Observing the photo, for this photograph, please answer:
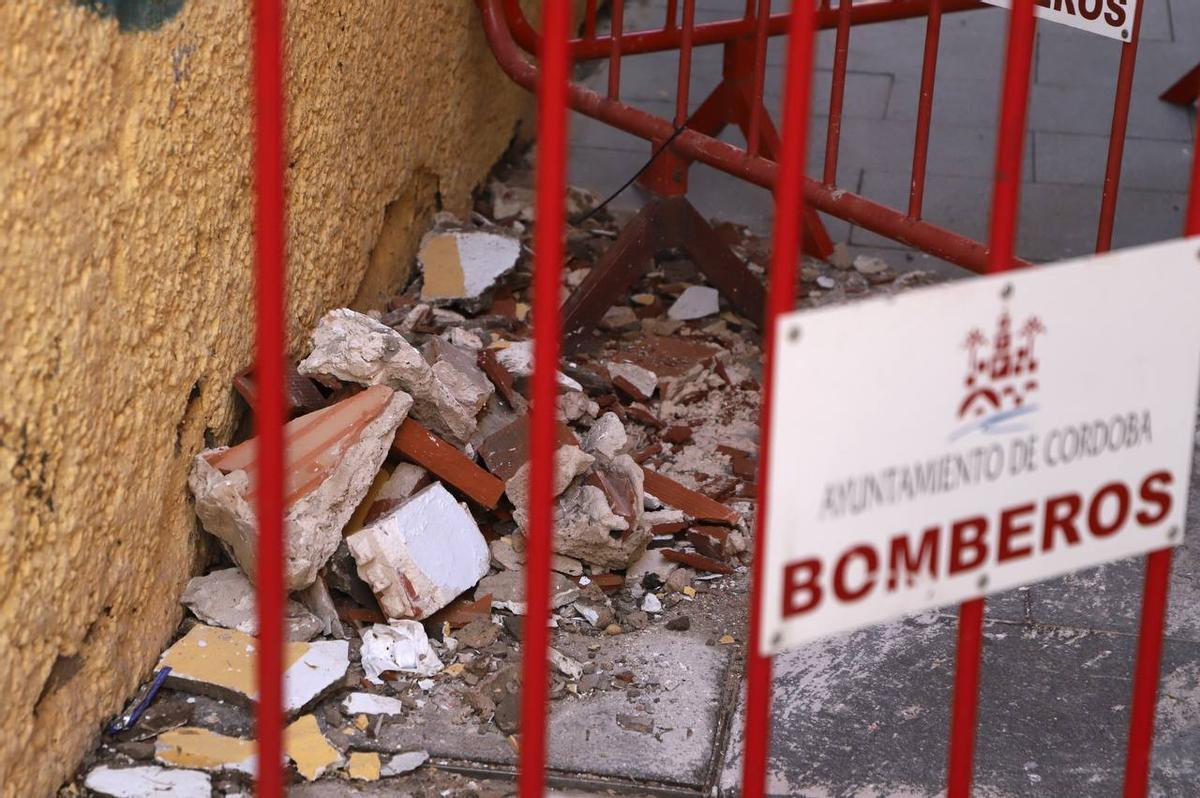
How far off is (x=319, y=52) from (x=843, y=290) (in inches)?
73.4

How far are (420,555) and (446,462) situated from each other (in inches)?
10.1

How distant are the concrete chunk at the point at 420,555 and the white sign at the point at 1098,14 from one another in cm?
167

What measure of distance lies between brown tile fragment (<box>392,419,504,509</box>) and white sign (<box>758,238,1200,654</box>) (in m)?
1.63

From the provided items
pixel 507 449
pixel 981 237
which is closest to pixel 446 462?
pixel 507 449

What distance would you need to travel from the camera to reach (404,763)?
241cm

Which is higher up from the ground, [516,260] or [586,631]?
[516,260]

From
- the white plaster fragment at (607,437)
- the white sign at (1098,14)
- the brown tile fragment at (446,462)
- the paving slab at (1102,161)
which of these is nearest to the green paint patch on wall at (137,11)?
the brown tile fragment at (446,462)

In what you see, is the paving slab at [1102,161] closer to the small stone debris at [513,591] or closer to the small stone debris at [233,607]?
the small stone debris at [513,591]

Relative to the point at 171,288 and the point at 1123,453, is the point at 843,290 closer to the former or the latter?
the point at 171,288

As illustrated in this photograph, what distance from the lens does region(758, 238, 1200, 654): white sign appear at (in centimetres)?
130

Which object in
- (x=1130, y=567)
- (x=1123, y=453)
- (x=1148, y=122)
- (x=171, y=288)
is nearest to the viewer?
(x=1123, y=453)

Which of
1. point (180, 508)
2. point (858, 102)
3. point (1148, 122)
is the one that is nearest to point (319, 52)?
point (180, 508)

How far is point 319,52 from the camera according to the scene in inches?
126

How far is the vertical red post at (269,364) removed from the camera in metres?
1.29
